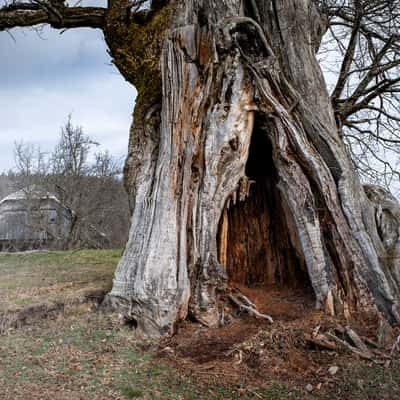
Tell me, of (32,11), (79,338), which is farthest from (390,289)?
(32,11)

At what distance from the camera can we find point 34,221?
2242 centimetres

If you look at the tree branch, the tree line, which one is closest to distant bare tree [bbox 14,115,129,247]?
the tree line

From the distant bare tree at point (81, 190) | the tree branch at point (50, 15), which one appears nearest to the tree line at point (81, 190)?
the distant bare tree at point (81, 190)

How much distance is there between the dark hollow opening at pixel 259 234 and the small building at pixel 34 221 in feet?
58.4

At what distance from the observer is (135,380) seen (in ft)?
10.6

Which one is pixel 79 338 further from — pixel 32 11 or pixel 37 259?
pixel 37 259

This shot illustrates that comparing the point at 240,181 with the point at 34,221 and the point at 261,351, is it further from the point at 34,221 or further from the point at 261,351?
the point at 34,221

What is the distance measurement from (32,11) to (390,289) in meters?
7.12

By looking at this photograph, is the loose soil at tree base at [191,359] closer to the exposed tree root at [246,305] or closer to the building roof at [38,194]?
the exposed tree root at [246,305]

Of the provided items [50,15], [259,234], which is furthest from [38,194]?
[259,234]

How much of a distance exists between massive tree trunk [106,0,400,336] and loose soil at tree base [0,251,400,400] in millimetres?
343

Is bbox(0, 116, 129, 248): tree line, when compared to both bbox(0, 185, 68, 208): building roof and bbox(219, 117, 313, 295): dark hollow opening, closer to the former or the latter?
bbox(0, 185, 68, 208): building roof

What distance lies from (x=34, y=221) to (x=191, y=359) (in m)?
21.1

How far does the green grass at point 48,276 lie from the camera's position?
5.77 metres
